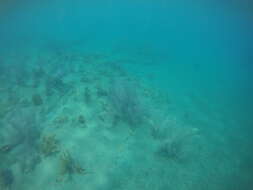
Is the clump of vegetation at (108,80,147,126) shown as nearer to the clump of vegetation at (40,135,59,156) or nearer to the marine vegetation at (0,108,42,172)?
the clump of vegetation at (40,135,59,156)

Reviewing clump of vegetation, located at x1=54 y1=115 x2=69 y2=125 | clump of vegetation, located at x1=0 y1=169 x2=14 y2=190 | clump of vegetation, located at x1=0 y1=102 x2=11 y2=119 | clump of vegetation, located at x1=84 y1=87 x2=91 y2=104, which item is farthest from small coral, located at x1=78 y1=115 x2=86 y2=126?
clump of vegetation, located at x1=0 y1=102 x2=11 y2=119

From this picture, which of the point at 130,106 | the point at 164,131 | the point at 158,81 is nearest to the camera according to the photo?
the point at 164,131

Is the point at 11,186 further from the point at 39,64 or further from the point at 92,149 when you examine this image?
the point at 39,64

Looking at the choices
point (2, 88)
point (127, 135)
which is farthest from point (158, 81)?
point (2, 88)

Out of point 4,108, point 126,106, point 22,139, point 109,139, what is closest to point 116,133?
point 109,139

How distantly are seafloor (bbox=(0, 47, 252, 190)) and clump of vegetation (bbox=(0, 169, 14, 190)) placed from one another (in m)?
0.02

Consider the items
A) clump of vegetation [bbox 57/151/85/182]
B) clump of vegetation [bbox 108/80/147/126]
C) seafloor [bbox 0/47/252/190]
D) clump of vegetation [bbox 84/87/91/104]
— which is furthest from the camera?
clump of vegetation [bbox 84/87/91/104]

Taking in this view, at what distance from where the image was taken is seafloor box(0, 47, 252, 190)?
4297 millimetres

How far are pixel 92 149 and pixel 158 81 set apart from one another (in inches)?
247

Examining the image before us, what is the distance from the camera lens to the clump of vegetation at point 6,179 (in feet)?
13.8

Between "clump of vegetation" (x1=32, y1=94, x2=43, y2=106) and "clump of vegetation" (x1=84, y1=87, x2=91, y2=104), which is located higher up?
"clump of vegetation" (x1=84, y1=87, x2=91, y2=104)

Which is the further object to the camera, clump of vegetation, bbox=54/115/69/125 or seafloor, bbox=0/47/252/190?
clump of vegetation, bbox=54/115/69/125

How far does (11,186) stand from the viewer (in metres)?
4.20

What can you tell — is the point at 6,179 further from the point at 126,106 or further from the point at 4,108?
the point at 126,106
